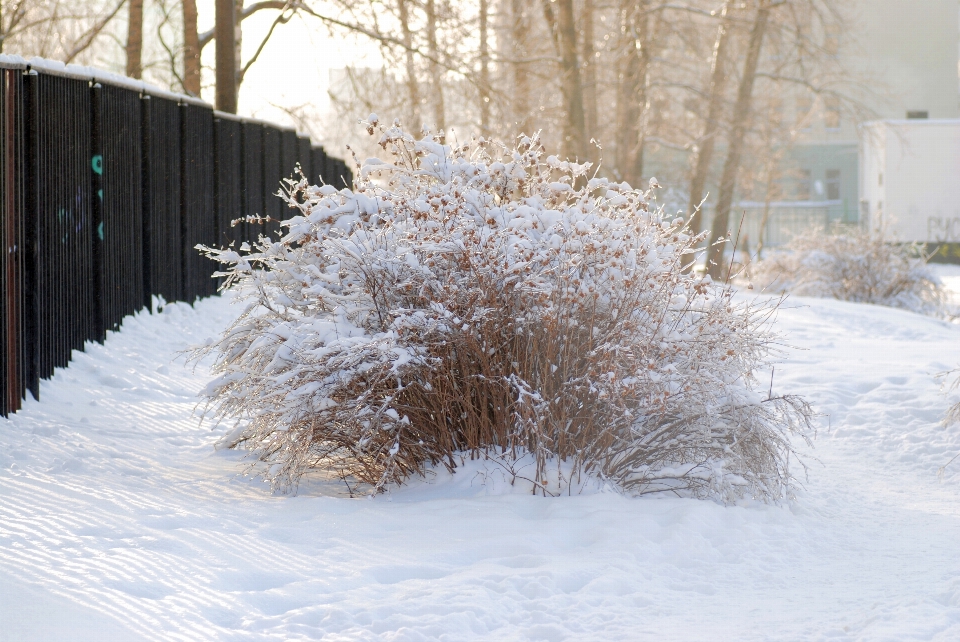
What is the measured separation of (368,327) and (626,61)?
62.0ft

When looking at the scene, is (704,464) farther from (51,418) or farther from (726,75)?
(726,75)

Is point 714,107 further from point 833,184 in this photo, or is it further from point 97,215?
point 833,184

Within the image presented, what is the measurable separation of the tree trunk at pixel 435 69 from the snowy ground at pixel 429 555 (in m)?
11.2

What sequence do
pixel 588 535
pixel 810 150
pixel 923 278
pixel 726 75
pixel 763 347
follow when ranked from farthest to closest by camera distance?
pixel 810 150, pixel 726 75, pixel 923 278, pixel 763 347, pixel 588 535

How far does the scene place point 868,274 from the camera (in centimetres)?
1888

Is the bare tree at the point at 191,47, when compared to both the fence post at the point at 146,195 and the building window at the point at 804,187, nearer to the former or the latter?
the fence post at the point at 146,195

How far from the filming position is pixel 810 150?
46312 millimetres

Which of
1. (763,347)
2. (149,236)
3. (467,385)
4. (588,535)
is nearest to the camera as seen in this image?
(588,535)

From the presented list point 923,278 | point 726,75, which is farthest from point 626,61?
point 923,278

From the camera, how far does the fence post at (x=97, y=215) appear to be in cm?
865

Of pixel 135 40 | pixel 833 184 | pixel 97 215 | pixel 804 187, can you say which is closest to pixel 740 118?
pixel 135 40

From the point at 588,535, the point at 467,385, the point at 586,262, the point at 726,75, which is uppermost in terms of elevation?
the point at 726,75

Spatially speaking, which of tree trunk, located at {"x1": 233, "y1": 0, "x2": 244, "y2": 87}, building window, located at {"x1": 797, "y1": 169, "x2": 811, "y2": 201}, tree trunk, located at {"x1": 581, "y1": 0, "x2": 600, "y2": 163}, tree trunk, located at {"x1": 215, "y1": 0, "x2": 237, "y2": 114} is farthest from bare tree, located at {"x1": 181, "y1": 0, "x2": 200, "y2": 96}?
building window, located at {"x1": 797, "y1": 169, "x2": 811, "y2": 201}

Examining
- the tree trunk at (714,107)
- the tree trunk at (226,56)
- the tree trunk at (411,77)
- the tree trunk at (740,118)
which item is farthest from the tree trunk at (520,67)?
the tree trunk at (226,56)
